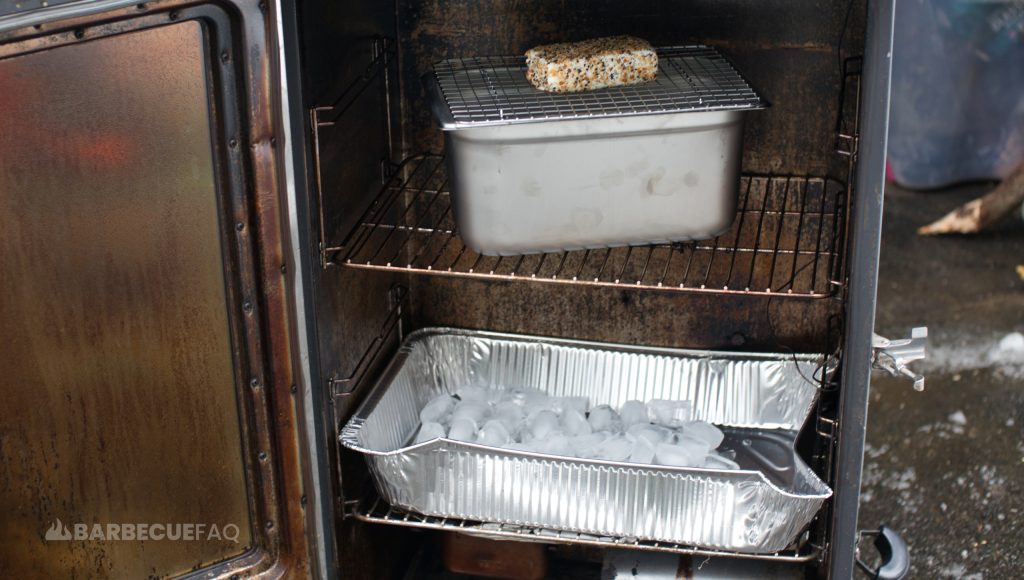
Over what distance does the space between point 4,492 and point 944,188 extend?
4.79 m

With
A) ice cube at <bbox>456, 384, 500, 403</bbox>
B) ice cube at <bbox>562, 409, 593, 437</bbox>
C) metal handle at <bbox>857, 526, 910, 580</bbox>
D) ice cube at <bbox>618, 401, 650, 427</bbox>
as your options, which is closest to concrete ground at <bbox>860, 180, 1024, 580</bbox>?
metal handle at <bbox>857, 526, 910, 580</bbox>

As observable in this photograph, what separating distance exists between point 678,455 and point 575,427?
0.25 m

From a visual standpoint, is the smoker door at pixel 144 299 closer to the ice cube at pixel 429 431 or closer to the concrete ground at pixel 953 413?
the ice cube at pixel 429 431

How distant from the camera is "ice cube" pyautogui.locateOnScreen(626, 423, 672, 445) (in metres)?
1.98

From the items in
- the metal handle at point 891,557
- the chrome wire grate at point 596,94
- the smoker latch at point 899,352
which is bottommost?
the metal handle at point 891,557

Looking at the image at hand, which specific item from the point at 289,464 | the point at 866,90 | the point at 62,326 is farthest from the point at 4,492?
the point at 866,90

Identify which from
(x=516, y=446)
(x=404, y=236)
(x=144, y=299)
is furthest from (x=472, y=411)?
(x=144, y=299)

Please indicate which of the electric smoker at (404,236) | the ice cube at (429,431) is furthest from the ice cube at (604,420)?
the ice cube at (429,431)

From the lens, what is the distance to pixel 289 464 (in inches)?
69.2

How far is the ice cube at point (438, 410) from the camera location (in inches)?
82.0

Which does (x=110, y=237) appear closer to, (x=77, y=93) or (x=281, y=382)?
(x=77, y=93)

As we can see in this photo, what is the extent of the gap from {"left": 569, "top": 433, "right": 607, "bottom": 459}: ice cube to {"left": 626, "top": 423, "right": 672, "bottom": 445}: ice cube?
7cm

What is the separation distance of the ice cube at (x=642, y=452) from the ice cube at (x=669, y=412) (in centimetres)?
17

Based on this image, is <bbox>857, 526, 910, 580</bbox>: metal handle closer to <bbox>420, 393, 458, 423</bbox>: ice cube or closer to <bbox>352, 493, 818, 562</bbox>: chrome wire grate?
<bbox>352, 493, 818, 562</bbox>: chrome wire grate
